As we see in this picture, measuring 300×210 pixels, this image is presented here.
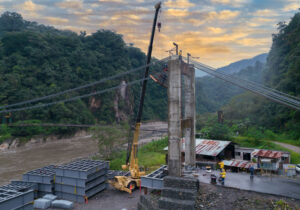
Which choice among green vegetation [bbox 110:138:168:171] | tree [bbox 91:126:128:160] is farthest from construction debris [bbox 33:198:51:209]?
tree [bbox 91:126:128:160]

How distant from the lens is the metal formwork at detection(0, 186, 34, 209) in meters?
10.4

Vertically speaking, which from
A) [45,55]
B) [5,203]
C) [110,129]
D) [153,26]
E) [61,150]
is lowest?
[61,150]

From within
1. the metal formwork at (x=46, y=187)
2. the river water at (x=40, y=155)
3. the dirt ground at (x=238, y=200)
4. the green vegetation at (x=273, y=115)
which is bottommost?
the river water at (x=40, y=155)

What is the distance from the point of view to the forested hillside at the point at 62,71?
48.8 meters

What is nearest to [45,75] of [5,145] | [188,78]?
[5,145]

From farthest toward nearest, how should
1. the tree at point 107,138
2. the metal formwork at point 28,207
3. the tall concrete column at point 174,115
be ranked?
1. the tree at point 107,138
2. the tall concrete column at point 174,115
3. the metal formwork at point 28,207

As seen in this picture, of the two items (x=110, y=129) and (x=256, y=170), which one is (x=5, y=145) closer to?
(x=110, y=129)

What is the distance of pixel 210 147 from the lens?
2303cm

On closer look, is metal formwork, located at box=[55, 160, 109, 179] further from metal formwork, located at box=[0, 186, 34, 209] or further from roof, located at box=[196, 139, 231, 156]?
roof, located at box=[196, 139, 231, 156]

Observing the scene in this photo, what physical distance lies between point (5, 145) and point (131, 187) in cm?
3230

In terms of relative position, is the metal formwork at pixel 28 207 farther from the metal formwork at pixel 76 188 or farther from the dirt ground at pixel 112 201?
the metal formwork at pixel 76 188

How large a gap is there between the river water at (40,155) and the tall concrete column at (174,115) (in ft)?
60.4

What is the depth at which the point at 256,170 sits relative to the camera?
633 inches

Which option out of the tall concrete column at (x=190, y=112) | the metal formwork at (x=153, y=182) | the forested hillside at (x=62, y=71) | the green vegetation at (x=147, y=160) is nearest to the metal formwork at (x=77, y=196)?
the metal formwork at (x=153, y=182)
